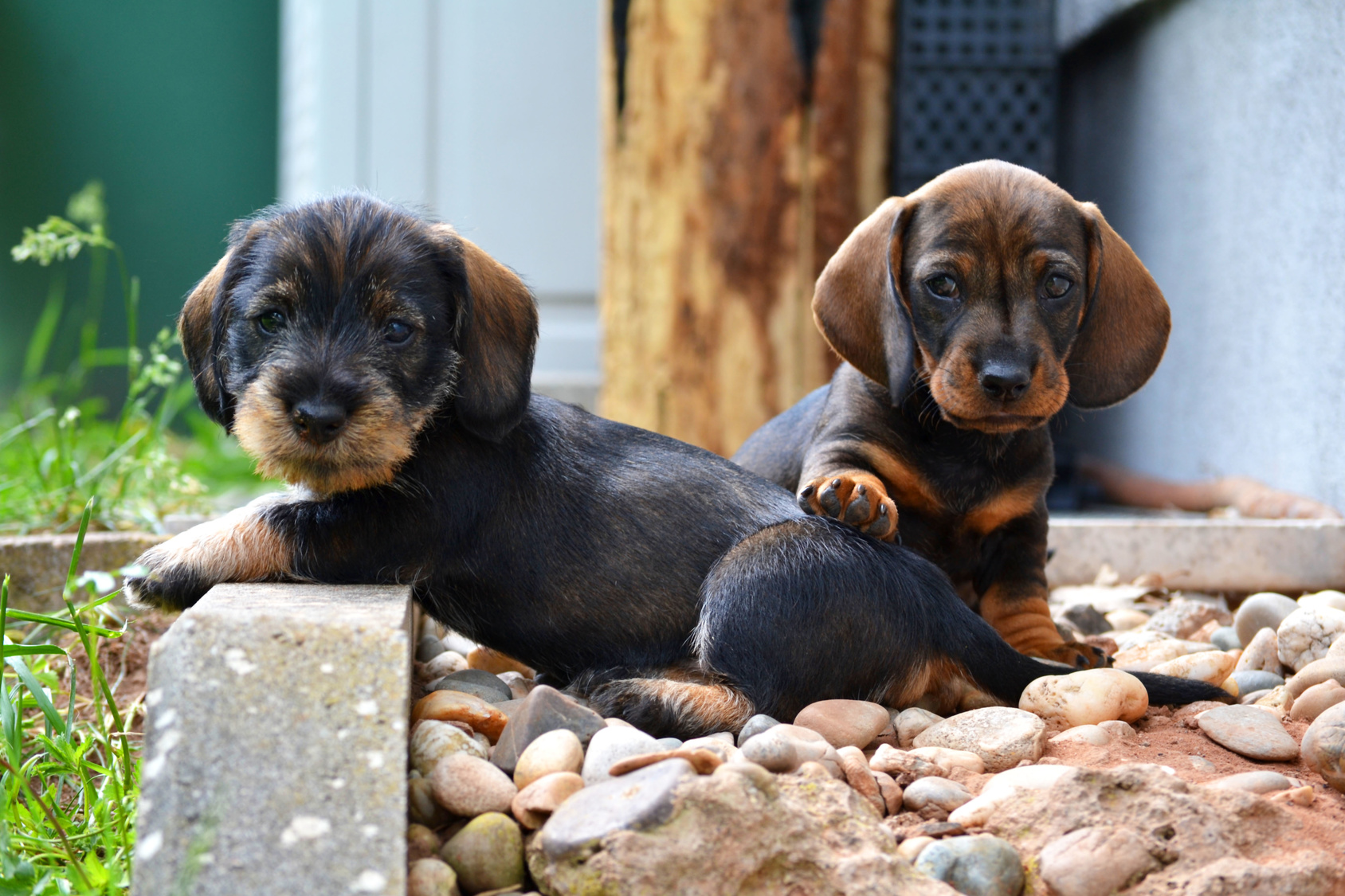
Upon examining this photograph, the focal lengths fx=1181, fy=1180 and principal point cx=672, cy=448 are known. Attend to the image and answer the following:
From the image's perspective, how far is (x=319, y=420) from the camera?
9.27ft

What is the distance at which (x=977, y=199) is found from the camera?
3.71 metres

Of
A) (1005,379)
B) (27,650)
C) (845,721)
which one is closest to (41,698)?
(27,650)

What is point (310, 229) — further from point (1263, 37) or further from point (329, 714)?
point (1263, 37)

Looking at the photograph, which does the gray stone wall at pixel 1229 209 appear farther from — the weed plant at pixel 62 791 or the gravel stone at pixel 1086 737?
the weed plant at pixel 62 791

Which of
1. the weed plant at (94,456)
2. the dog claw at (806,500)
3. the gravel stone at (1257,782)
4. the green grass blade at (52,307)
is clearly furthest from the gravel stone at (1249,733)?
the green grass blade at (52,307)

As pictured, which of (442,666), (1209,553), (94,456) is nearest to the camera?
(442,666)

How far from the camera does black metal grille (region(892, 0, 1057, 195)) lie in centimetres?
727

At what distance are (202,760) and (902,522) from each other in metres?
2.39

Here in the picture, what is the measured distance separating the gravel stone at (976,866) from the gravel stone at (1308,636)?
1.72 meters

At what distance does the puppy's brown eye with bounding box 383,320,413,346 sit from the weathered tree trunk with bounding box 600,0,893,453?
167 inches

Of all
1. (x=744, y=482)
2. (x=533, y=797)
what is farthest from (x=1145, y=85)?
(x=533, y=797)

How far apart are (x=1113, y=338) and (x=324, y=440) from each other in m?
2.53

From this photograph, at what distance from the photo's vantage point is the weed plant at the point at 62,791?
2426 millimetres

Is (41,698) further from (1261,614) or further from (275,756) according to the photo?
(1261,614)
